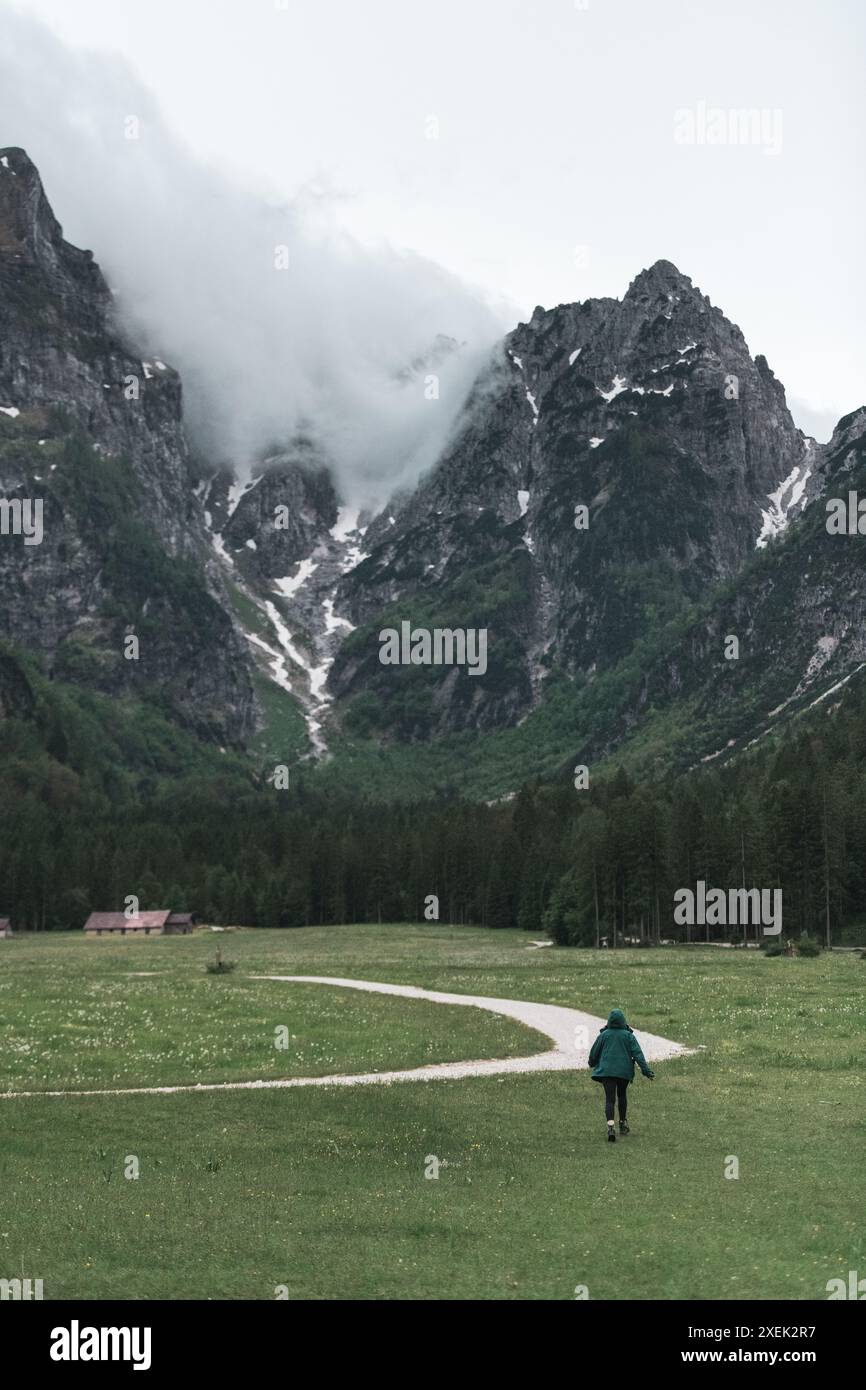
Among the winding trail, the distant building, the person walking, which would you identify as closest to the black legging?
the person walking

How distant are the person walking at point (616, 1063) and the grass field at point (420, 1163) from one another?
82 centimetres

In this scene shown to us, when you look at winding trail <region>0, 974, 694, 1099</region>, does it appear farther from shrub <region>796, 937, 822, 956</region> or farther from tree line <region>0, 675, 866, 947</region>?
tree line <region>0, 675, 866, 947</region>

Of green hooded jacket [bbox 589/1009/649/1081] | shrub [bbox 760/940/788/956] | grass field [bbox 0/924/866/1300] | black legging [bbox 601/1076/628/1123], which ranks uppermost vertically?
green hooded jacket [bbox 589/1009/649/1081]

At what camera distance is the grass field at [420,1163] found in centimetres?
1631

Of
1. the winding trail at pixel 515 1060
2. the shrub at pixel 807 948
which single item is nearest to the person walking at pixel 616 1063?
the winding trail at pixel 515 1060

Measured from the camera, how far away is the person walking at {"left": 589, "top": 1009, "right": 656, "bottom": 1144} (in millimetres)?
26031

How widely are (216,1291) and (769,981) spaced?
56.4 m

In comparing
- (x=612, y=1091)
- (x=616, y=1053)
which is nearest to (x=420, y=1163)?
(x=612, y=1091)

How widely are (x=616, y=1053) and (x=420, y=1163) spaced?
215 inches

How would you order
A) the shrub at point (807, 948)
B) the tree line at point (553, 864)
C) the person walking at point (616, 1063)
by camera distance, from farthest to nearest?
the tree line at point (553, 864) < the shrub at point (807, 948) < the person walking at point (616, 1063)

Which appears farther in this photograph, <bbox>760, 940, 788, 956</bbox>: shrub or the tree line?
the tree line

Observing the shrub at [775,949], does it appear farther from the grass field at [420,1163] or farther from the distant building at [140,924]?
the distant building at [140,924]

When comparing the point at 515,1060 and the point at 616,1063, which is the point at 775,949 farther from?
the point at 616,1063
